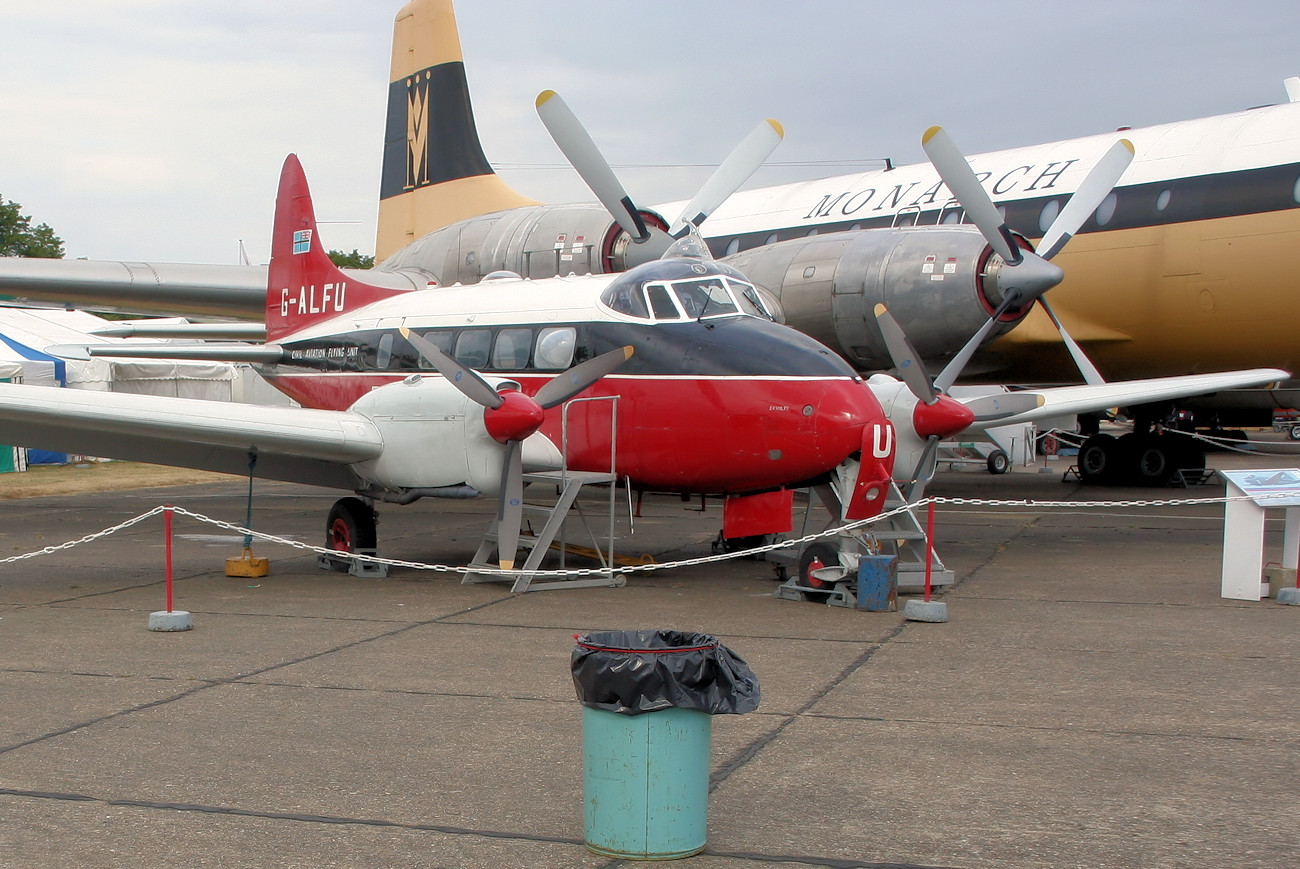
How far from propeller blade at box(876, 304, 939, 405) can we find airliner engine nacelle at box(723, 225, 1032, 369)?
3373mm

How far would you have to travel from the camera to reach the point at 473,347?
12164 mm

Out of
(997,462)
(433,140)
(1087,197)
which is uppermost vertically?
(433,140)

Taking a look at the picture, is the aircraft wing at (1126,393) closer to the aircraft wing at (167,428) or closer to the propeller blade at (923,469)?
the propeller blade at (923,469)

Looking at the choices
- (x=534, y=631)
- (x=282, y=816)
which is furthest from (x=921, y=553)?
(x=282, y=816)

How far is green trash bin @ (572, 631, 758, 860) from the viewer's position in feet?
13.6

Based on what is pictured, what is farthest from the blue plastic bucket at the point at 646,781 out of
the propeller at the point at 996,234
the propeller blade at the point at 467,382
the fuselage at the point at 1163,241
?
the fuselage at the point at 1163,241

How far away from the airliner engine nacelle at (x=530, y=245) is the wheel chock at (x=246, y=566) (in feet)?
23.8

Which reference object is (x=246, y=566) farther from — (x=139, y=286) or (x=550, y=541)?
(x=139, y=286)

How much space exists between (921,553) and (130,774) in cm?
725

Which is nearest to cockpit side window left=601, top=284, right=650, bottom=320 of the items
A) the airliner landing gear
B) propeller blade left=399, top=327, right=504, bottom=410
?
propeller blade left=399, top=327, right=504, bottom=410

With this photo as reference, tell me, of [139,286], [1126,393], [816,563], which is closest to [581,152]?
[816,563]

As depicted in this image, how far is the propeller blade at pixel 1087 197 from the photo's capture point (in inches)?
562

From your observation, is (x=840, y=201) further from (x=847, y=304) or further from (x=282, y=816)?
(x=282, y=816)

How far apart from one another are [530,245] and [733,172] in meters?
4.59
